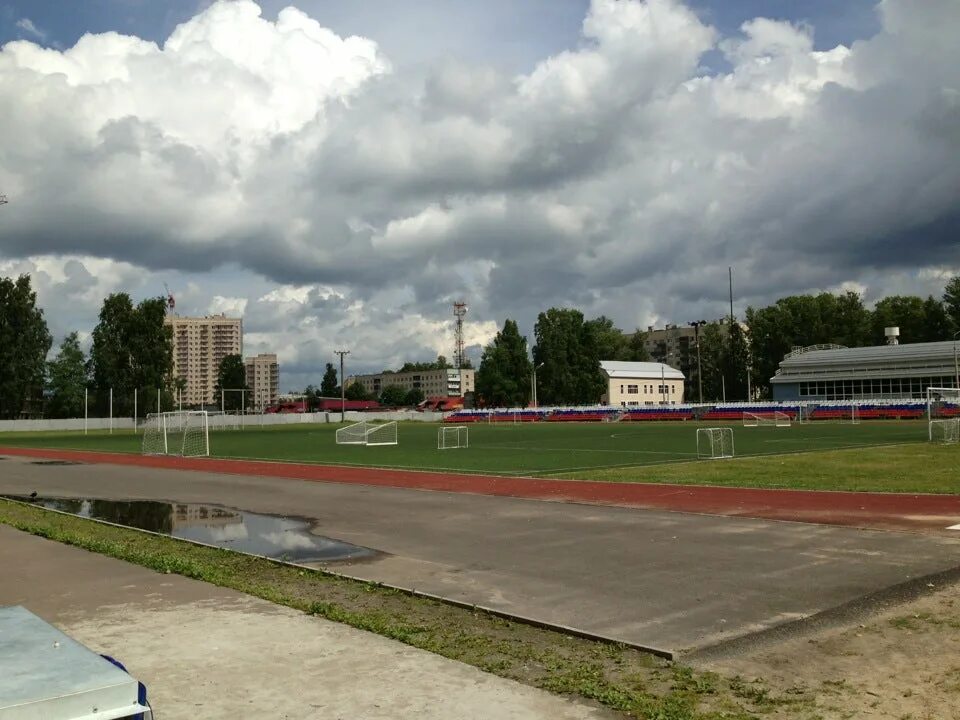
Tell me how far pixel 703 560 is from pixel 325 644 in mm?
5655

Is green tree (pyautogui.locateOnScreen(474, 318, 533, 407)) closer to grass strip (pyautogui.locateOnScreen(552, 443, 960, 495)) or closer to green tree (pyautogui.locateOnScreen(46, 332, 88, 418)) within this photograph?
green tree (pyautogui.locateOnScreen(46, 332, 88, 418))

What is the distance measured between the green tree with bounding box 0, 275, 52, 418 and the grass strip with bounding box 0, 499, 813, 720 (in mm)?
94772

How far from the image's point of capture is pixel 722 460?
2806 cm

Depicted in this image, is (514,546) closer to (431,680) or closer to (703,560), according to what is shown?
(703,560)

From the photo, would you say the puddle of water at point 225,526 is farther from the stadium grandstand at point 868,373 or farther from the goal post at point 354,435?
the stadium grandstand at point 868,373

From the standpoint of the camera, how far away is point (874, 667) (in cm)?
604

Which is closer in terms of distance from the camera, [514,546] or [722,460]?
[514,546]

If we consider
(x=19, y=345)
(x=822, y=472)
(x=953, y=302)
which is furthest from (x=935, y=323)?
(x=19, y=345)

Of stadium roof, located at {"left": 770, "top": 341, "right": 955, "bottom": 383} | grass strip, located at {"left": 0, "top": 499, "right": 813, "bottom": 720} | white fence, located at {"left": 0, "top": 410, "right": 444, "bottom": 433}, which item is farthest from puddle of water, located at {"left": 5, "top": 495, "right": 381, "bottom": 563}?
stadium roof, located at {"left": 770, "top": 341, "right": 955, "bottom": 383}

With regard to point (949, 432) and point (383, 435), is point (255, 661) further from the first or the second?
point (383, 435)

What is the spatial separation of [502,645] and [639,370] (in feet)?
459

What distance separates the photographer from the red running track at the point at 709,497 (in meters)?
14.0

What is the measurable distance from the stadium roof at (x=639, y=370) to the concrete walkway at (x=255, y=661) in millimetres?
129443

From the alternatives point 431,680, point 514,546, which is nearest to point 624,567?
point 514,546
